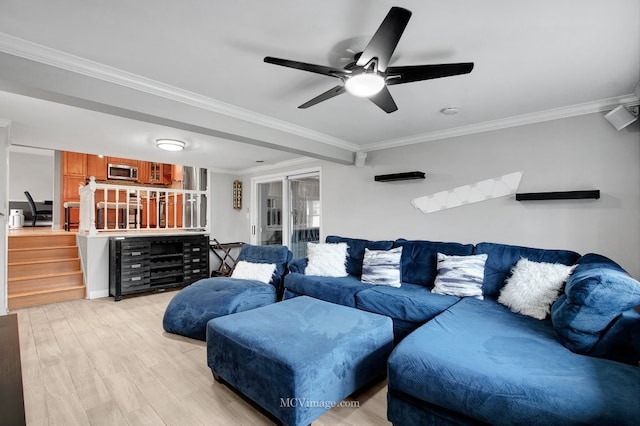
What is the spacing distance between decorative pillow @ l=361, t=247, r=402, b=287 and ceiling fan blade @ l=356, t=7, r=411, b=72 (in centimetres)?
214

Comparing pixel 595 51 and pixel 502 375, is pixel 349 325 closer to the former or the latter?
pixel 502 375

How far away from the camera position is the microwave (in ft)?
23.0

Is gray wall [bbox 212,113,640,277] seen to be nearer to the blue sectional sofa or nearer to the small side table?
the blue sectional sofa

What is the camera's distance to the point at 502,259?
2.91m

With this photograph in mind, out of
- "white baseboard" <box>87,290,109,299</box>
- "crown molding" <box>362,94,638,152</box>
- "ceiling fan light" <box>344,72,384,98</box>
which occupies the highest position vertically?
"crown molding" <box>362,94,638,152</box>

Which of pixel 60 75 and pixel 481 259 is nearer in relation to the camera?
pixel 60 75

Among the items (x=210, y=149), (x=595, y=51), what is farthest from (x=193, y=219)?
(x=595, y=51)

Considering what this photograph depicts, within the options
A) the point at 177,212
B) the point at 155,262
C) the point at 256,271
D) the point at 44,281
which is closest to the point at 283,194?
the point at 256,271

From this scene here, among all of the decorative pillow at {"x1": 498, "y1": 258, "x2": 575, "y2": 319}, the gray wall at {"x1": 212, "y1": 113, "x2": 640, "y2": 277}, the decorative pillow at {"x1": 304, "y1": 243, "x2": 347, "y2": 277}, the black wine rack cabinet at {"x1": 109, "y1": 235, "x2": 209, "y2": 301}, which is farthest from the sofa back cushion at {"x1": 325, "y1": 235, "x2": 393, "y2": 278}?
the black wine rack cabinet at {"x1": 109, "y1": 235, "x2": 209, "y2": 301}

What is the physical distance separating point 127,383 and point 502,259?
337 cm

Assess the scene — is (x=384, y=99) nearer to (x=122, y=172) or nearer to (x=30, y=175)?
(x=122, y=172)

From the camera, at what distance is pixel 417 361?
5.33ft

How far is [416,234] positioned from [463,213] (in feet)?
2.11

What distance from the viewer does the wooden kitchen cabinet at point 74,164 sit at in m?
6.55
